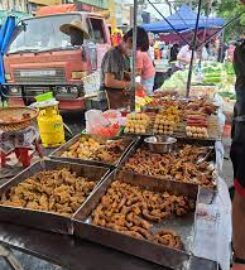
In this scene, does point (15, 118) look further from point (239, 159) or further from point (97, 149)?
point (239, 159)

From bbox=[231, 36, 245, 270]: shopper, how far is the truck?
4.68 m

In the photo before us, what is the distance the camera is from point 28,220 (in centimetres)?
174

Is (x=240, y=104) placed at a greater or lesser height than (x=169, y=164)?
greater

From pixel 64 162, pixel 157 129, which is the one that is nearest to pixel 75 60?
pixel 157 129

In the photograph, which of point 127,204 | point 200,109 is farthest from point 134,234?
point 200,109

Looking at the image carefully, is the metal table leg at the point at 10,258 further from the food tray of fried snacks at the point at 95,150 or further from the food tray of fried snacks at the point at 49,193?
the food tray of fried snacks at the point at 95,150

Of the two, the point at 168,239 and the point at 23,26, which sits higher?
the point at 23,26

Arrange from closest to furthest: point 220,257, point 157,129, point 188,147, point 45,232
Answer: point 220,257, point 45,232, point 188,147, point 157,129

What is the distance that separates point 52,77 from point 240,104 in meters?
5.36

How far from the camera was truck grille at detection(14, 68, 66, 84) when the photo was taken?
692 centimetres

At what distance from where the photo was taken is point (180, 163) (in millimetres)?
2619

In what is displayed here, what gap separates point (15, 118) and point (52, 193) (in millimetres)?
1509

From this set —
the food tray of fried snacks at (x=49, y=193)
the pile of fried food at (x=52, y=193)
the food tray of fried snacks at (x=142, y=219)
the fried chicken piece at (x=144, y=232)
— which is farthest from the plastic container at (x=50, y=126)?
the fried chicken piece at (x=144, y=232)

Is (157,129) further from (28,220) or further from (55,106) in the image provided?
(55,106)
